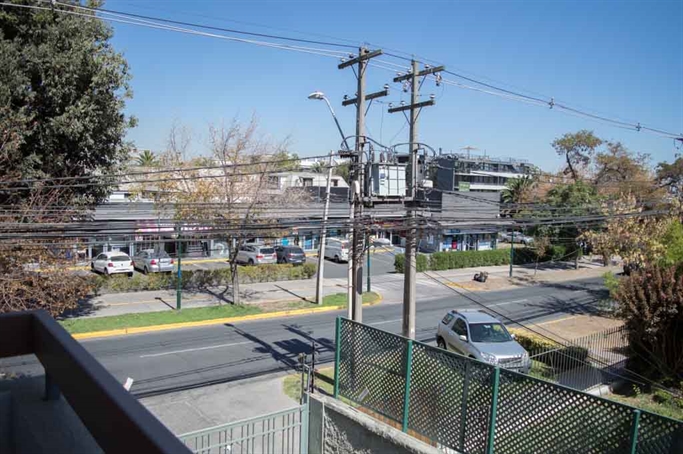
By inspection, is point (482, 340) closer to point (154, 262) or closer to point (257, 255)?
point (154, 262)

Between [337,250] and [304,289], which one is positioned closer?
[304,289]

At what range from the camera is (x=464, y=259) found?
40.8 meters

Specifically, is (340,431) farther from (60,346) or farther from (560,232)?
(560,232)

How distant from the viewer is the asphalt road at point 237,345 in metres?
15.0

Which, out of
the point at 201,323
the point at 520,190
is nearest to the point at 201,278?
the point at 201,323

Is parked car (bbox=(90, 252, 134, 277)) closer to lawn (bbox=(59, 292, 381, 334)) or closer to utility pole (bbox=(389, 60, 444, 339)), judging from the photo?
lawn (bbox=(59, 292, 381, 334))

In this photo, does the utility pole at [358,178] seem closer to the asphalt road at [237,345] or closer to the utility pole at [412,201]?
the utility pole at [412,201]

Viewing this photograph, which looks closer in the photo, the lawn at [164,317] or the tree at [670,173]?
the lawn at [164,317]

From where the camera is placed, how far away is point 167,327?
20.3 m

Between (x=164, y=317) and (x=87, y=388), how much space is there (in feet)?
70.3

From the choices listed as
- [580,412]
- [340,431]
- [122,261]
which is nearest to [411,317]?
[340,431]

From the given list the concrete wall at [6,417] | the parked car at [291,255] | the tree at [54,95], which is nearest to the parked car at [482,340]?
the tree at [54,95]

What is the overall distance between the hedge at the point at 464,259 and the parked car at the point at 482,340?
2015 centimetres

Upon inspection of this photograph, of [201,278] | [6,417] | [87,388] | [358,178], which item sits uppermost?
[358,178]
